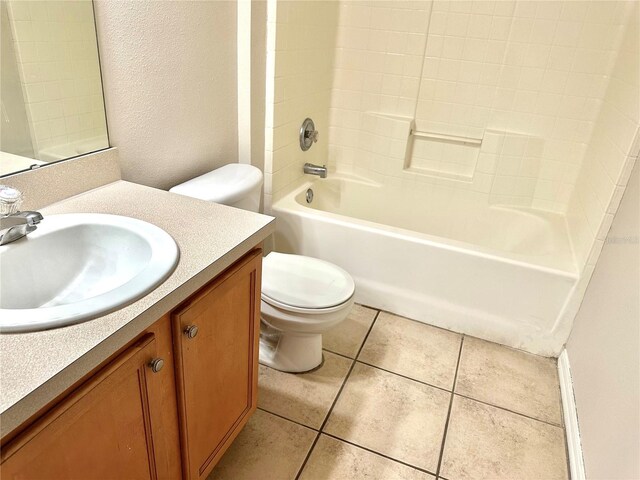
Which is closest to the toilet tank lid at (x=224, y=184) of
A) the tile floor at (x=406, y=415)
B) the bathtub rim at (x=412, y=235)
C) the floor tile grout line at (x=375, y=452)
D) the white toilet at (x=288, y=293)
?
the white toilet at (x=288, y=293)

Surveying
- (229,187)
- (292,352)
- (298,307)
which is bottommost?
(292,352)

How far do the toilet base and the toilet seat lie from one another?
0.61ft

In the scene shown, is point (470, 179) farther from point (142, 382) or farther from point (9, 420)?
point (9, 420)

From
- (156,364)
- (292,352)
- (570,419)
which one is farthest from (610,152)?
(156,364)

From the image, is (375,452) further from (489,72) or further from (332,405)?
(489,72)

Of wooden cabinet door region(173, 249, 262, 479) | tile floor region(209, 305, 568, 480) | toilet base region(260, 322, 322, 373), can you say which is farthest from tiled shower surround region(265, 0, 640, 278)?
wooden cabinet door region(173, 249, 262, 479)

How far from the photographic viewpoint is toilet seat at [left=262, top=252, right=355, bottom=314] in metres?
1.65

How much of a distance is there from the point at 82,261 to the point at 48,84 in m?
0.50

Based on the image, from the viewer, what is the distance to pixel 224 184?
167cm

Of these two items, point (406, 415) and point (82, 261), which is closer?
point (82, 261)

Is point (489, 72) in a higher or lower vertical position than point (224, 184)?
higher

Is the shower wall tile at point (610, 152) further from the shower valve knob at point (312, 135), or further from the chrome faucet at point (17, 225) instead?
the chrome faucet at point (17, 225)

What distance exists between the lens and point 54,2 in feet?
3.82

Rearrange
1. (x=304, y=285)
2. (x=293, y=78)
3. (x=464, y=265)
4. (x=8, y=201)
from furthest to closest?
(x=293, y=78) → (x=464, y=265) → (x=304, y=285) → (x=8, y=201)
